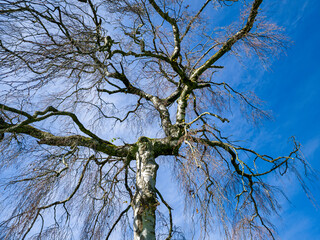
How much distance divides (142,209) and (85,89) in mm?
2016

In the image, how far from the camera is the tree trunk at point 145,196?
8.29ft

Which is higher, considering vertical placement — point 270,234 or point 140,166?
point 140,166

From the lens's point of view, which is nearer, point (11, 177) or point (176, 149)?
point (11, 177)

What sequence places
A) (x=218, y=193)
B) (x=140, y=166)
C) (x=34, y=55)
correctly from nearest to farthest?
(x=218, y=193)
(x=34, y=55)
(x=140, y=166)

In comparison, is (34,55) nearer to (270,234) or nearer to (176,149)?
(176,149)

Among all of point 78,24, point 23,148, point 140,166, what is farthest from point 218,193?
point 78,24

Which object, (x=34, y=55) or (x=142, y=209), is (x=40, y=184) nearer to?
(x=142, y=209)

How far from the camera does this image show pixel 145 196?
8.94 ft

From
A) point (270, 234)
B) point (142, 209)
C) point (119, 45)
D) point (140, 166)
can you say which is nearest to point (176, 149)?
point (140, 166)

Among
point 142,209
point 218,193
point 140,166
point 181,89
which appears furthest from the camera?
point 181,89

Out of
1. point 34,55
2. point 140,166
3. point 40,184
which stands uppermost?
point 34,55

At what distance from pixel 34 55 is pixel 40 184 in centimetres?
140

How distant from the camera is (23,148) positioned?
2.94 meters

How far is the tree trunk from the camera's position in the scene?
253 cm
